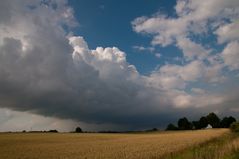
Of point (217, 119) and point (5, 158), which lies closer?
point (5, 158)

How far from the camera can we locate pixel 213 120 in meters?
169

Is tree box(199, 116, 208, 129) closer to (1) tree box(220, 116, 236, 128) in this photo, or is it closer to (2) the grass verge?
(1) tree box(220, 116, 236, 128)

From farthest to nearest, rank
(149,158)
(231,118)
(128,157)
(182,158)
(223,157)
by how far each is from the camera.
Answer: (231,118) → (128,157) → (149,158) → (182,158) → (223,157)

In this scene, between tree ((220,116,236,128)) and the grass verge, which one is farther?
tree ((220,116,236,128))

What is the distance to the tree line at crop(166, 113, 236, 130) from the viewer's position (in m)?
169

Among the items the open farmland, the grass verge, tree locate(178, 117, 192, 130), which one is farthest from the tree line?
the grass verge

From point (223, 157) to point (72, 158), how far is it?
1302 centimetres

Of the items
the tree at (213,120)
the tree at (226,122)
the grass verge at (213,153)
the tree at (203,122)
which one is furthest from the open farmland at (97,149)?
the tree at (226,122)

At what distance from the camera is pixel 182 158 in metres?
20.2

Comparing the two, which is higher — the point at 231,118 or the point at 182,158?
the point at 231,118

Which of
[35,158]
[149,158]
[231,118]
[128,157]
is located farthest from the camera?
[231,118]

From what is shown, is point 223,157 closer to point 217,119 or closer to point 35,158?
point 35,158

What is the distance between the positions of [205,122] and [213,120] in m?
3.94

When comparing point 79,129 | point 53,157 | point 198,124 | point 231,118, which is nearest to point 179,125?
point 198,124
